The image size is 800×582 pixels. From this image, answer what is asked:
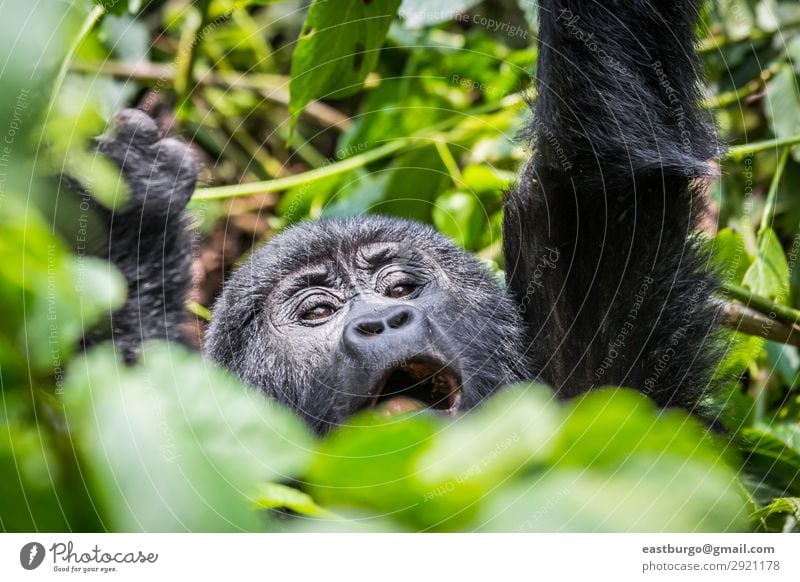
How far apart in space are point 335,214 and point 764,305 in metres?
1.07

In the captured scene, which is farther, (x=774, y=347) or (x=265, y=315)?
(x=774, y=347)

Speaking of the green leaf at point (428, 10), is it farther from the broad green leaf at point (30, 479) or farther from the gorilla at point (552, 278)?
the broad green leaf at point (30, 479)

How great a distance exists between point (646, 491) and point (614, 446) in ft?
0.10

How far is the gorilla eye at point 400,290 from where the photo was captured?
6.63 ft

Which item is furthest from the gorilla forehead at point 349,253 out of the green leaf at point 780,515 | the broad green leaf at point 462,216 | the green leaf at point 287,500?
the green leaf at point 287,500

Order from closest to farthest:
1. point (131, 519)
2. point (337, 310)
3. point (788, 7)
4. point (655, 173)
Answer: point (131, 519)
point (655, 173)
point (337, 310)
point (788, 7)

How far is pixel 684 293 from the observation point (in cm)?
185

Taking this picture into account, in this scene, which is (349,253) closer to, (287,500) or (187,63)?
(187,63)

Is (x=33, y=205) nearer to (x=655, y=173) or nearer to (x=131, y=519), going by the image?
(x=131, y=519)

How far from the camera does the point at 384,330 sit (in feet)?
5.77

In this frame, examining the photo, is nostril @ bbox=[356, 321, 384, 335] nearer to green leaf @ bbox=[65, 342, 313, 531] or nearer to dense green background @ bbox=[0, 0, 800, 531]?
dense green background @ bbox=[0, 0, 800, 531]

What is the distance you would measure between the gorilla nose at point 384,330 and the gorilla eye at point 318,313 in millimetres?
222

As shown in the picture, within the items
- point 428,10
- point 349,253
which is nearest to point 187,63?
point 428,10
